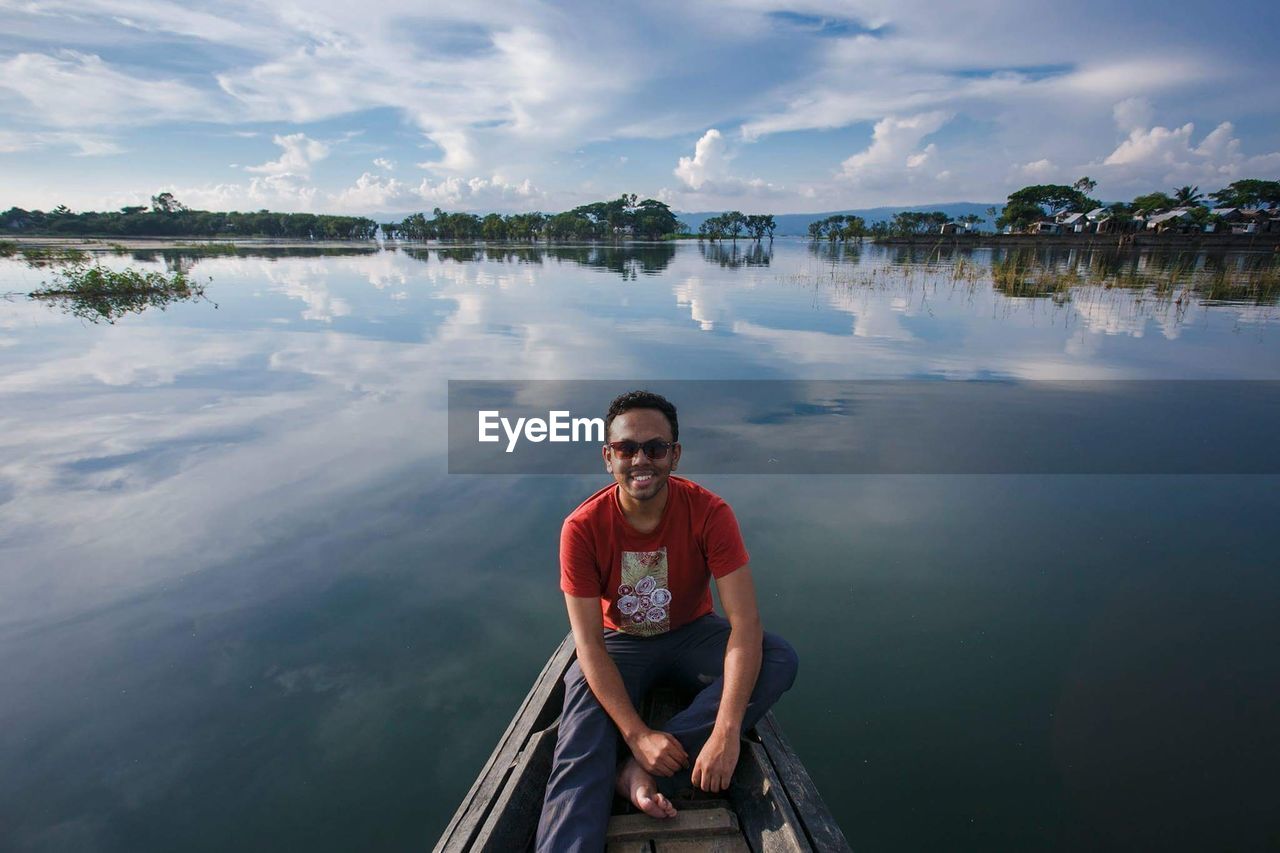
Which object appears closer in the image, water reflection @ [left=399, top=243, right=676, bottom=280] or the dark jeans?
the dark jeans

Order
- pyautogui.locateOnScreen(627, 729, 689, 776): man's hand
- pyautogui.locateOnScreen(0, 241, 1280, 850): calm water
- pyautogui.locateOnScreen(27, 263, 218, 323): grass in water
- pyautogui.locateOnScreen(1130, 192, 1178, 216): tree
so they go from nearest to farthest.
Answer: pyautogui.locateOnScreen(627, 729, 689, 776): man's hand < pyautogui.locateOnScreen(0, 241, 1280, 850): calm water < pyautogui.locateOnScreen(27, 263, 218, 323): grass in water < pyautogui.locateOnScreen(1130, 192, 1178, 216): tree

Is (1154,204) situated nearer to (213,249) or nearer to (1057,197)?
(1057,197)

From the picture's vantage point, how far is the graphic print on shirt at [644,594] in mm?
3072

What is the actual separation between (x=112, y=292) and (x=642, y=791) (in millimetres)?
30771

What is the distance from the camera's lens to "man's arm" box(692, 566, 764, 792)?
8.48ft

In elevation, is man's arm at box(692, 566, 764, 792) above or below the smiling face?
below

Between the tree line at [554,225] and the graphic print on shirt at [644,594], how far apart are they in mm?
104968

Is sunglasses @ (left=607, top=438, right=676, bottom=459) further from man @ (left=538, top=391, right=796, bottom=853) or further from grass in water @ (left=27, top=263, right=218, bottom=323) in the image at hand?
grass in water @ (left=27, top=263, right=218, bottom=323)

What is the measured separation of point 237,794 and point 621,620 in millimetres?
2457

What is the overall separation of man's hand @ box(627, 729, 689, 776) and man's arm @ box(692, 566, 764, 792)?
91 mm

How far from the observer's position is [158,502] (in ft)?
21.3

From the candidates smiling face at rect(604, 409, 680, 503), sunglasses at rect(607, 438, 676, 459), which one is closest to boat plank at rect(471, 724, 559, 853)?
smiling face at rect(604, 409, 680, 503)

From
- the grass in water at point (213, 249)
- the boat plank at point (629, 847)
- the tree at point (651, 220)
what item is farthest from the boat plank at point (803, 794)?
the tree at point (651, 220)

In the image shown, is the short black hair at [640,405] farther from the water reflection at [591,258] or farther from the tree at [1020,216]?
the tree at [1020,216]
